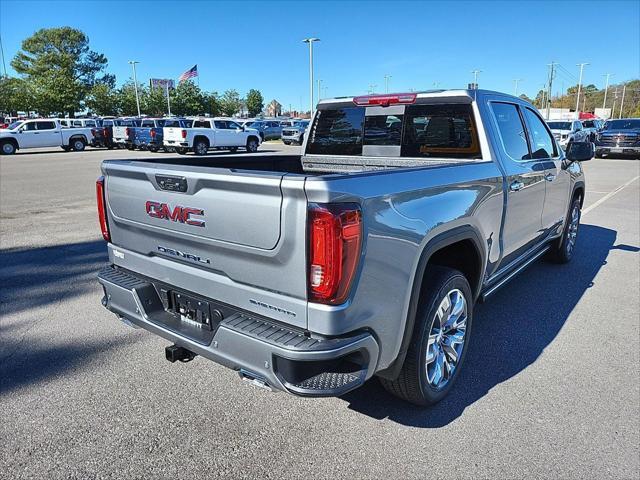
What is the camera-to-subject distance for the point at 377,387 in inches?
125

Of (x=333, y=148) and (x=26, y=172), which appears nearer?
(x=333, y=148)

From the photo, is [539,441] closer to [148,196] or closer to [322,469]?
[322,469]

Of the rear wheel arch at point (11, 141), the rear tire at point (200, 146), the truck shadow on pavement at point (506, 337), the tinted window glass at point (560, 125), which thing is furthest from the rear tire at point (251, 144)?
the truck shadow on pavement at point (506, 337)

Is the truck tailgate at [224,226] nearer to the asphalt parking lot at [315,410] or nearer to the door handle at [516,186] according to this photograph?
the asphalt parking lot at [315,410]

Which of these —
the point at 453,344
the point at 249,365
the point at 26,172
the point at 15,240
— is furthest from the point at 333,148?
the point at 26,172

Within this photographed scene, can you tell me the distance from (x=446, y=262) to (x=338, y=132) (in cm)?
185

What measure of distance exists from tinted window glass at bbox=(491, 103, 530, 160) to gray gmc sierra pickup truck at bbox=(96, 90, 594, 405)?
0.02m

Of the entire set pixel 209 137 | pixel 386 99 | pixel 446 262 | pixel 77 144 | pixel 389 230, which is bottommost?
pixel 77 144

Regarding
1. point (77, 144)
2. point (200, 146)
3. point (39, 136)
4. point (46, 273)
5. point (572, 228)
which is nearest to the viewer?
point (46, 273)

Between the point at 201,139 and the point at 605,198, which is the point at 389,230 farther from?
the point at 201,139

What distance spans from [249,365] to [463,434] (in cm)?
134

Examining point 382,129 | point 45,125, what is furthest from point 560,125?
point 45,125

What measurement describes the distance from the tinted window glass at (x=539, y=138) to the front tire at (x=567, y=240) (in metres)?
1.16

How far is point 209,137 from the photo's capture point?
2425 cm
